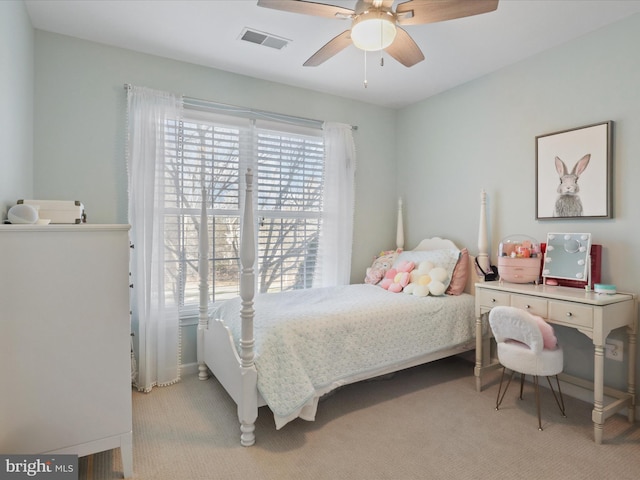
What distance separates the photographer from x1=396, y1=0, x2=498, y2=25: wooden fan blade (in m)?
1.71

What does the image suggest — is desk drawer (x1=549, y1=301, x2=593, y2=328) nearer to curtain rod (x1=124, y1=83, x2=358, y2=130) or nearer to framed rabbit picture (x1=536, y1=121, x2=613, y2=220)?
framed rabbit picture (x1=536, y1=121, x2=613, y2=220)

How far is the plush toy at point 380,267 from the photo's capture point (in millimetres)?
3576

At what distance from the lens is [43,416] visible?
61.6 inches

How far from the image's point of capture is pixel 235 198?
10.7ft

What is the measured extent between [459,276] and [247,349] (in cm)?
196

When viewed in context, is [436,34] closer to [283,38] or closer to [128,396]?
[283,38]

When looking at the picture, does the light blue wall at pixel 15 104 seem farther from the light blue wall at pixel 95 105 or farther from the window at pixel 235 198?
the window at pixel 235 198

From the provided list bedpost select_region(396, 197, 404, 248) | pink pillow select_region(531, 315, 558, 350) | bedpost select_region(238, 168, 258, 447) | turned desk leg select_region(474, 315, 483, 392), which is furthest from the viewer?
bedpost select_region(396, 197, 404, 248)

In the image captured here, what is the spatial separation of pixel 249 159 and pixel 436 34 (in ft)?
5.84

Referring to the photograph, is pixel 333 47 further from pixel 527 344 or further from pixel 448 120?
pixel 527 344

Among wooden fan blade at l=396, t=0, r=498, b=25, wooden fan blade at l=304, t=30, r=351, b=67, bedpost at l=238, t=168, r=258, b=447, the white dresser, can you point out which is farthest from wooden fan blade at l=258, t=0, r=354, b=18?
the white dresser

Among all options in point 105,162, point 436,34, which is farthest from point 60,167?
point 436,34

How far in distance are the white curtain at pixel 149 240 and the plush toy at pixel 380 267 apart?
6.09 ft

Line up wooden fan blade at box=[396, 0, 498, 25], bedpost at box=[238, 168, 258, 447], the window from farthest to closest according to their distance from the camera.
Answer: the window → bedpost at box=[238, 168, 258, 447] → wooden fan blade at box=[396, 0, 498, 25]
